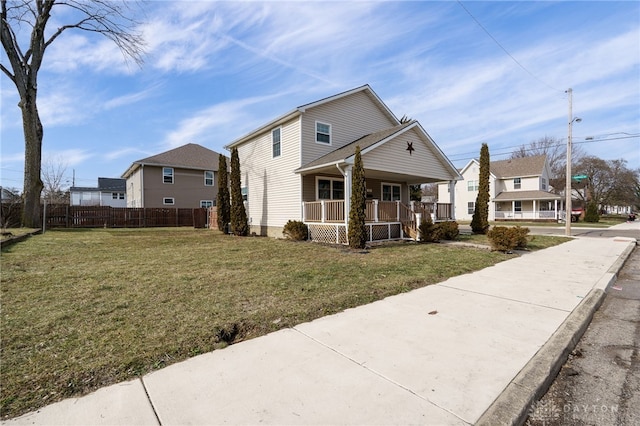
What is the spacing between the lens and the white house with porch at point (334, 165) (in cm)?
1208

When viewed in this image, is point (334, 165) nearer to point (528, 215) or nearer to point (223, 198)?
point (223, 198)

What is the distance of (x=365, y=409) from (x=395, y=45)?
40.4 ft

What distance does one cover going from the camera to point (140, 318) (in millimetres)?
3736

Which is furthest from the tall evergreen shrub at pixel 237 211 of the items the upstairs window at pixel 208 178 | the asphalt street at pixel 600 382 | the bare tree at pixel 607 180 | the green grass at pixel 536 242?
the bare tree at pixel 607 180

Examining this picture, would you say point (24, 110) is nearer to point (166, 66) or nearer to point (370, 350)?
point (166, 66)

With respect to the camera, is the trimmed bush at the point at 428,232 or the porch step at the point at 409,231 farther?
the porch step at the point at 409,231

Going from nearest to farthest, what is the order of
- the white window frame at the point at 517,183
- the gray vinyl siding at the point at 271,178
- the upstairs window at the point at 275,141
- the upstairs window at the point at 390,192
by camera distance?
1. the gray vinyl siding at the point at 271,178
2. the upstairs window at the point at 275,141
3. the upstairs window at the point at 390,192
4. the white window frame at the point at 517,183

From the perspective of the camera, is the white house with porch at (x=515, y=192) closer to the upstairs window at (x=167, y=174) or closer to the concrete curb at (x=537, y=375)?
the upstairs window at (x=167, y=174)

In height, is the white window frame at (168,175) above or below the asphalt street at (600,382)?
above

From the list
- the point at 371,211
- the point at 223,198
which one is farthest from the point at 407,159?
the point at 223,198

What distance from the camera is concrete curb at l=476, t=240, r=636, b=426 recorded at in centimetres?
206

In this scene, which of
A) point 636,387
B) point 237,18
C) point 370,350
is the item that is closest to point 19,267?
point 370,350

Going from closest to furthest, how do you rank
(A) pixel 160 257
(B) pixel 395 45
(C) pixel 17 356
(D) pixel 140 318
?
1. (C) pixel 17 356
2. (D) pixel 140 318
3. (A) pixel 160 257
4. (B) pixel 395 45

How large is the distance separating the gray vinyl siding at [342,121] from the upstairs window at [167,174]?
1885 cm
